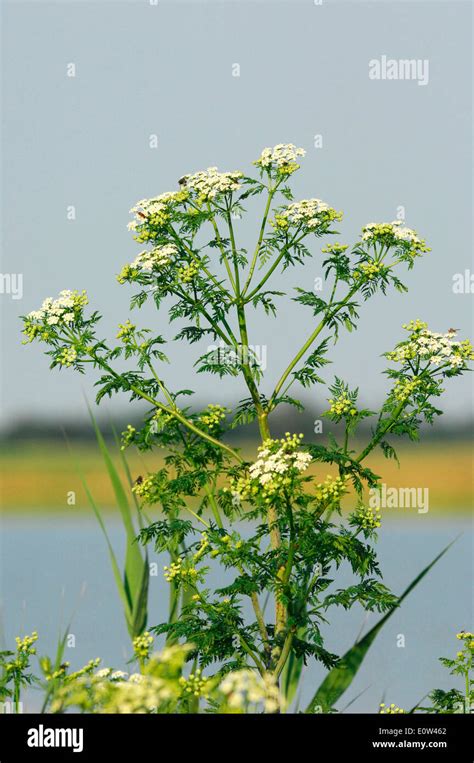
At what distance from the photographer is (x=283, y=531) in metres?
4.89

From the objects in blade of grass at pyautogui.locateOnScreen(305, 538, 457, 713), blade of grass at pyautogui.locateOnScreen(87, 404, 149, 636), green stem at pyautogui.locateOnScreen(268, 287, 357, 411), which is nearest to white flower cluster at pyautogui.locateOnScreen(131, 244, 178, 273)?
green stem at pyautogui.locateOnScreen(268, 287, 357, 411)

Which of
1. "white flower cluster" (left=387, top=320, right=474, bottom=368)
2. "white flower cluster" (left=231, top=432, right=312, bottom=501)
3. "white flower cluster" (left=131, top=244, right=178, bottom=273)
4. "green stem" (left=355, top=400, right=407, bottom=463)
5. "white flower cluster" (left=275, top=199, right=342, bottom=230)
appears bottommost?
"white flower cluster" (left=231, top=432, right=312, bottom=501)

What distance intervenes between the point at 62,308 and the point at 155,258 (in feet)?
1.69

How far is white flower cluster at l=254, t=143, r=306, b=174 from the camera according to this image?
499 centimetres

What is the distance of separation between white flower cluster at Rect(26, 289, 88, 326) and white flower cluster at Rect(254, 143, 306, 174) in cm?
113

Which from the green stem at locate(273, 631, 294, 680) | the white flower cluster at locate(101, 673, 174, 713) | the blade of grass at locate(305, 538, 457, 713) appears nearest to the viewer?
the white flower cluster at locate(101, 673, 174, 713)

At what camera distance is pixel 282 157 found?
4.99 metres

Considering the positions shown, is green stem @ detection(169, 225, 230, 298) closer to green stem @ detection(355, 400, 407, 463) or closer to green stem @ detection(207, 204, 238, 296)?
green stem @ detection(207, 204, 238, 296)

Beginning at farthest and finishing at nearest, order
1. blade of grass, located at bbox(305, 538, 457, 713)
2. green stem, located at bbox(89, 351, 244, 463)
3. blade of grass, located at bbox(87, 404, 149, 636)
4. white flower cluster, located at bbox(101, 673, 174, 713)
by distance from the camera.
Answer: blade of grass, located at bbox(87, 404, 149, 636), blade of grass, located at bbox(305, 538, 457, 713), green stem, located at bbox(89, 351, 244, 463), white flower cluster, located at bbox(101, 673, 174, 713)

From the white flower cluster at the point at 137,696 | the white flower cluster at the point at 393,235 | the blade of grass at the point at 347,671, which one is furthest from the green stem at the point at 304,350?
the white flower cluster at the point at 137,696

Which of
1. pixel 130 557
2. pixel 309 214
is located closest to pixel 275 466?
pixel 309 214
